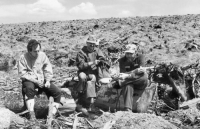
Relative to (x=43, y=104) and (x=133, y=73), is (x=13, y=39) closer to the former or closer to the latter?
(x=43, y=104)

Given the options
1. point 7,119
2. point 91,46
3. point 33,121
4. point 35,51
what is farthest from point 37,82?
point 91,46

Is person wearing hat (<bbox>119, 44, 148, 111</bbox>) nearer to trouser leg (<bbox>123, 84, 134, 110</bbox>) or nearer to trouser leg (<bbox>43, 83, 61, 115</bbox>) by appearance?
trouser leg (<bbox>123, 84, 134, 110</bbox>)

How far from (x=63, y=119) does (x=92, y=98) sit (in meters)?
1.02

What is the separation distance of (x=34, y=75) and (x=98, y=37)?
29.0ft

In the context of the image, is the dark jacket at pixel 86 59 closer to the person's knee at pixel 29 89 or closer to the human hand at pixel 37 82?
the human hand at pixel 37 82

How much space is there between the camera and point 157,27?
48.1ft

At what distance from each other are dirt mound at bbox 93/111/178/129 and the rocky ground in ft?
8.45

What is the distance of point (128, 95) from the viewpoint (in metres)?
5.77

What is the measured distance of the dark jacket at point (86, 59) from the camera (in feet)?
20.4

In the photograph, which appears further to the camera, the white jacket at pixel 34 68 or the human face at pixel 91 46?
the human face at pixel 91 46

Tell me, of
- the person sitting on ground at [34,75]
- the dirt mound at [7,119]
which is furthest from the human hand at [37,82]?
the dirt mound at [7,119]

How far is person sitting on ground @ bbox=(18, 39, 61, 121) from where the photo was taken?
564cm

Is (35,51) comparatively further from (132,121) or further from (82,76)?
(132,121)

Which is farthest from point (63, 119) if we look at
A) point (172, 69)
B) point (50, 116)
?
point (172, 69)
